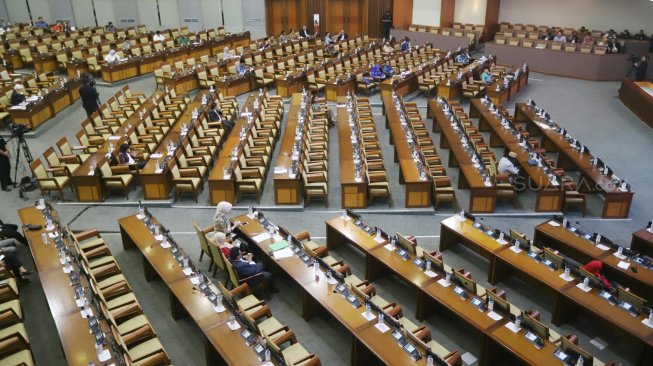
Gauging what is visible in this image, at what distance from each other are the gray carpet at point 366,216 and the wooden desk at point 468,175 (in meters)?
0.32

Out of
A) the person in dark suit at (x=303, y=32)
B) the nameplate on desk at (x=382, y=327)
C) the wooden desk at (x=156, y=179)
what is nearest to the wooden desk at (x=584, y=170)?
the nameplate on desk at (x=382, y=327)

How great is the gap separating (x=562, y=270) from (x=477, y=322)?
6.71ft

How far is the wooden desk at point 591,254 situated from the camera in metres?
8.31

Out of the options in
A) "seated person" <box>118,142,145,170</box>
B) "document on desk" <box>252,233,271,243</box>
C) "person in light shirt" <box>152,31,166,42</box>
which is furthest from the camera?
"person in light shirt" <box>152,31,166,42</box>

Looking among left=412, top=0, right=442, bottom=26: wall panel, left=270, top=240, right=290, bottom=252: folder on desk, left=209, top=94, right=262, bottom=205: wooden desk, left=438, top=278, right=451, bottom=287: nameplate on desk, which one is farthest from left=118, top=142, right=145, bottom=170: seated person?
left=412, top=0, right=442, bottom=26: wall panel

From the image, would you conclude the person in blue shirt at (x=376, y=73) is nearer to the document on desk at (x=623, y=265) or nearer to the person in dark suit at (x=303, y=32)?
the person in dark suit at (x=303, y=32)

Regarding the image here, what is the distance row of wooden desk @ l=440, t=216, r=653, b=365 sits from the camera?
23.2 feet

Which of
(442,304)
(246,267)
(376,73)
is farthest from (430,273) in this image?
(376,73)

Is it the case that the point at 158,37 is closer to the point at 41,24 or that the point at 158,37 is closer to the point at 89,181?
the point at 41,24

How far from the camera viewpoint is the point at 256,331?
6.84 m

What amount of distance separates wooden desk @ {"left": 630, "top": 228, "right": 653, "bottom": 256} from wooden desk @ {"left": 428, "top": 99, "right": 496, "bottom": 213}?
2.74 m

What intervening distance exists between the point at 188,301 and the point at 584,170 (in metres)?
9.34

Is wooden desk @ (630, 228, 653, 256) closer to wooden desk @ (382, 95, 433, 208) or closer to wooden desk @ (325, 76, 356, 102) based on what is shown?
wooden desk @ (382, 95, 433, 208)

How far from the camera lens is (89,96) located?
15547 millimetres
